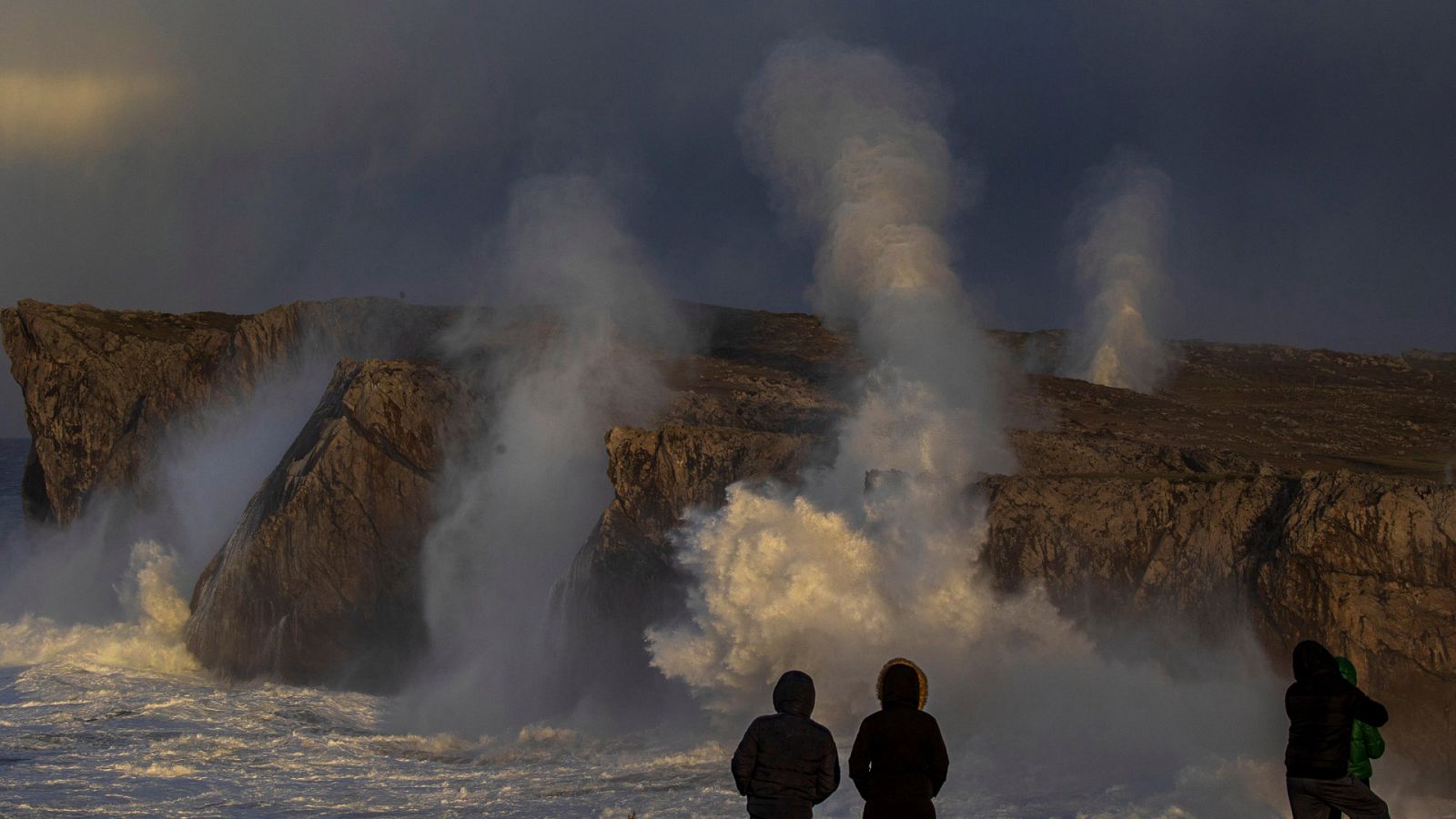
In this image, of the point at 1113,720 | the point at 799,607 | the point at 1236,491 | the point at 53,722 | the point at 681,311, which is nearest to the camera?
the point at 1113,720

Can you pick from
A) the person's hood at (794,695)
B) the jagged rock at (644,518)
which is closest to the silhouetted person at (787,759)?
the person's hood at (794,695)

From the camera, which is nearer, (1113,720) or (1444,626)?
(1444,626)

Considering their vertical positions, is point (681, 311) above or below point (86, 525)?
above

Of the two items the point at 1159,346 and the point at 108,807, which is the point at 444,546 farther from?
the point at 1159,346

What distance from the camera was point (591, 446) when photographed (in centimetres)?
3266

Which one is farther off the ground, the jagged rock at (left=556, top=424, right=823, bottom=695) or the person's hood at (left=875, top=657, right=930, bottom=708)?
the jagged rock at (left=556, top=424, right=823, bottom=695)

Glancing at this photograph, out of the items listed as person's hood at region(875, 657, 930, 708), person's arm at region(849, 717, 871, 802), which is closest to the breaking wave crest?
person's arm at region(849, 717, 871, 802)

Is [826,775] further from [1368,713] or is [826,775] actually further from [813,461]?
[813,461]

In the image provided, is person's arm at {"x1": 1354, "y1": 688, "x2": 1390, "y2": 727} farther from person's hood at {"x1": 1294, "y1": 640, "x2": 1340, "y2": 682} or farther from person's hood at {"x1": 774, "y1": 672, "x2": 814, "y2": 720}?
person's hood at {"x1": 774, "y1": 672, "x2": 814, "y2": 720}

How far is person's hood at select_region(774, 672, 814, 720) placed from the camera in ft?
26.8

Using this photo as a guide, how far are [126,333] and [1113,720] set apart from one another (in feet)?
111

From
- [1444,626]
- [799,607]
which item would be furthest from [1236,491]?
[799,607]

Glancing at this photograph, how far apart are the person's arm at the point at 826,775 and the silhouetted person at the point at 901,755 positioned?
1.12 ft

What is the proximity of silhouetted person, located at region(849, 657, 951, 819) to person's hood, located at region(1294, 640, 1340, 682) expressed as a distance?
2518 millimetres
